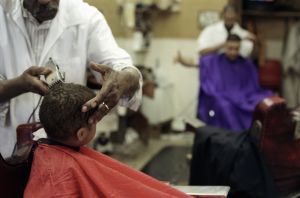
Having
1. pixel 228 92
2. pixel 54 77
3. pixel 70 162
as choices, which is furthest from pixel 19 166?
pixel 228 92

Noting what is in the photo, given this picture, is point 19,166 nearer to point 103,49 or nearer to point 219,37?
point 103,49

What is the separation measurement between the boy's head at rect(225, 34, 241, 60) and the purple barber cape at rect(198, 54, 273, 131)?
54 millimetres

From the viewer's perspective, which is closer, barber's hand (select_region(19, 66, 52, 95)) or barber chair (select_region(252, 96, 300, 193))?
barber's hand (select_region(19, 66, 52, 95))

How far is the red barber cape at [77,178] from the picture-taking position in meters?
1.36

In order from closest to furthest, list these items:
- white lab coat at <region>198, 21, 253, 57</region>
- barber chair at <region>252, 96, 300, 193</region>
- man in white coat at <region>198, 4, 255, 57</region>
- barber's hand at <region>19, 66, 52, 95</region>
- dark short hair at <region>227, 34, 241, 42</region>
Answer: barber's hand at <region>19, 66, 52, 95</region>
barber chair at <region>252, 96, 300, 193</region>
dark short hair at <region>227, 34, 241, 42</region>
man in white coat at <region>198, 4, 255, 57</region>
white lab coat at <region>198, 21, 253, 57</region>

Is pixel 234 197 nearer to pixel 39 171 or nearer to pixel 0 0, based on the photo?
pixel 39 171

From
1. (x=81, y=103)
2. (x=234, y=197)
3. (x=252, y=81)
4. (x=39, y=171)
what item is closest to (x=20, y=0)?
(x=81, y=103)

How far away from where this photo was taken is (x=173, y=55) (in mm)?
5301

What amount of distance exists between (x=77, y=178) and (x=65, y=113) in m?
0.19

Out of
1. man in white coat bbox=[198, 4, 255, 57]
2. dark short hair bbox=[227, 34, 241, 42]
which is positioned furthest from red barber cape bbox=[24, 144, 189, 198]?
man in white coat bbox=[198, 4, 255, 57]

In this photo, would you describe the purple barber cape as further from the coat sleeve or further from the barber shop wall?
the coat sleeve

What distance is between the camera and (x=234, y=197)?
2.15 meters

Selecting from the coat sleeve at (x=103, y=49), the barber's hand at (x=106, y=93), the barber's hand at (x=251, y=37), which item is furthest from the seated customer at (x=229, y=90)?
the barber's hand at (x=106, y=93)

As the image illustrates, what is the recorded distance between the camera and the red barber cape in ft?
4.48
